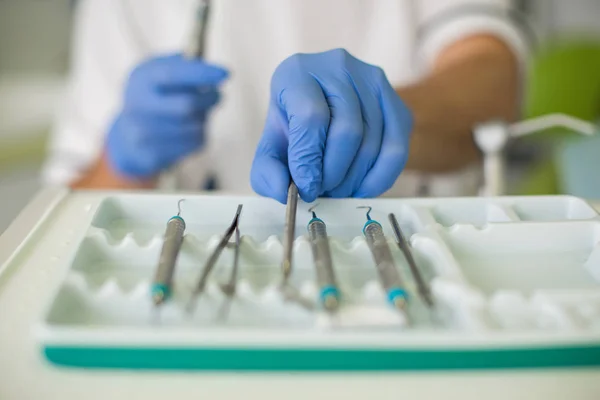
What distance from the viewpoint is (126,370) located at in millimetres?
312

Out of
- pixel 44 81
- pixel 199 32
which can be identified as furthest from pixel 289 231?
pixel 44 81

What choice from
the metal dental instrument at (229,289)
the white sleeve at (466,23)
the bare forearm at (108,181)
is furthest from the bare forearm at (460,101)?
the metal dental instrument at (229,289)

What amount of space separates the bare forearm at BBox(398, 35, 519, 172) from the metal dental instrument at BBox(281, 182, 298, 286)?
1.25 ft

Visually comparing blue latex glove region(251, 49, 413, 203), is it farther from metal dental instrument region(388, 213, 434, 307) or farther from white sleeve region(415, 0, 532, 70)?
white sleeve region(415, 0, 532, 70)

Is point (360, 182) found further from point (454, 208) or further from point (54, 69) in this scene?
point (54, 69)

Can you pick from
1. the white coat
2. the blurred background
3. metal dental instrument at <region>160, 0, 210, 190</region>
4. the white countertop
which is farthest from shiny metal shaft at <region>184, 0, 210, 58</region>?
the blurred background

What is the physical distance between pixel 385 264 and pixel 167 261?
0.13 metres

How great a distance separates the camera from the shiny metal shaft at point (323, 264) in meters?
0.32

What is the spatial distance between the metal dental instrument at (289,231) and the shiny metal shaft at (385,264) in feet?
0.16

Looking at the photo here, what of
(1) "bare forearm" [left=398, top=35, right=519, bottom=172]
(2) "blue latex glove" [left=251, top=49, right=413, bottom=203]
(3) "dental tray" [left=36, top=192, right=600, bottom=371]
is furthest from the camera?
(1) "bare forearm" [left=398, top=35, right=519, bottom=172]

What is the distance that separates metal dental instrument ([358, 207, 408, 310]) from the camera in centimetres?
33

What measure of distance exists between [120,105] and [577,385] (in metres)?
0.75

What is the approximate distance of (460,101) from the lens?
81 cm

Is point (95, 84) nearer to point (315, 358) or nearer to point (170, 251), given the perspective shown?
point (170, 251)
